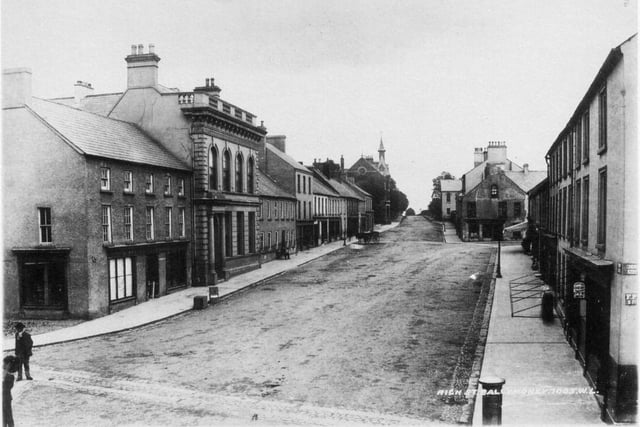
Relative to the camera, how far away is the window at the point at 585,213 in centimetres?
1577

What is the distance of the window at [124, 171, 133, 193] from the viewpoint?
25.1 meters

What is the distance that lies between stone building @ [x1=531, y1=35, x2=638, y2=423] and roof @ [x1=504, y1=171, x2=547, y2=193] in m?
49.8

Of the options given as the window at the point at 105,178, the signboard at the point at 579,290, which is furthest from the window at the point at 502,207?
the signboard at the point at 579,290

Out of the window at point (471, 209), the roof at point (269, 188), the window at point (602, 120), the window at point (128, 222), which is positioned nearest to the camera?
the window at point (602, 120)

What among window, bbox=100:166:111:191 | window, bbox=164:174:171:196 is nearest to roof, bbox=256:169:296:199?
window, bbox=164:174:171:196

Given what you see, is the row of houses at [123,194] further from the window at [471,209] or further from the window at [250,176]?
the window at [471,209]

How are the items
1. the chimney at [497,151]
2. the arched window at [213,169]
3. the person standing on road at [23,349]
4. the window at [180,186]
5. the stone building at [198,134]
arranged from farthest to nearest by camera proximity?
the chimney at [497,151], the arched window at [213,169], the stone building at [198,134], the window at [180,186], the person standing on road at [23,349]

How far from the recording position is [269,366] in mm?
15156

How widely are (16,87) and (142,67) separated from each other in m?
9.76

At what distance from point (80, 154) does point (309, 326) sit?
11.3 m

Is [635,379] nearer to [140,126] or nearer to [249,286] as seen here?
[249,286]

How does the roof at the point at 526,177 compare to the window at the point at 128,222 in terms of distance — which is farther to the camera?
the roof at the point at 526,177

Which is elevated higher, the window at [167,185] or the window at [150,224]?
the window at [167,185]

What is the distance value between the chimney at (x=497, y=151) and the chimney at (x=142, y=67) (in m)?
46.1
